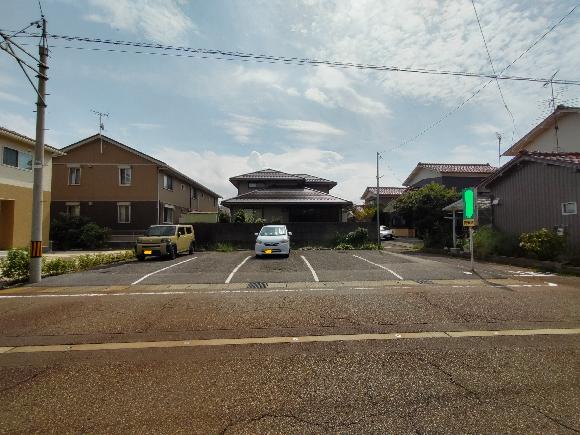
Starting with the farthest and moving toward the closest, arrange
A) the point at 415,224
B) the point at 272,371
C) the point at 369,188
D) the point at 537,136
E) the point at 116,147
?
the point at 369,188, the point at 116,147, the point at 537,136, the point at 415,224, the point at 272,371

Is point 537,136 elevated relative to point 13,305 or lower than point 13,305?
elevated

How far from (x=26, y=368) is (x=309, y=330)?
12.1 feet

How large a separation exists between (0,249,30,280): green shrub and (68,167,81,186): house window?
1747 cm

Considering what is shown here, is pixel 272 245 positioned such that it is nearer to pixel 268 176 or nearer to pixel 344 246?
pixel 344 246

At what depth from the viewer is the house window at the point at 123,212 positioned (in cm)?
2708

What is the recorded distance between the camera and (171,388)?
3859 millimetres

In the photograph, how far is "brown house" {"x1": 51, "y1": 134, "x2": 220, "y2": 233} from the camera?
27016mm

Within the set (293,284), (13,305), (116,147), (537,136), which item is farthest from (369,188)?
(13,305)

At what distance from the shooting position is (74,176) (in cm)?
2744

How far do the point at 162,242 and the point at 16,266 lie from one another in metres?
6.24

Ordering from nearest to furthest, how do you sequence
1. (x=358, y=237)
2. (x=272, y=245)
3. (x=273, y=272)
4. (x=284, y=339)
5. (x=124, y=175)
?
(x=284, y=339) → (x=273, y=272) → (x=272, y=245) → (x=358, y=237) → (x=124, y=175)

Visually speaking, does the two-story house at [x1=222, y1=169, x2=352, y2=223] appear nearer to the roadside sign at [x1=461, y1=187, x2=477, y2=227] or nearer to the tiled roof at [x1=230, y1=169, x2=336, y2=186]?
the tiled roof at [x1=230, y1=169, x2=336, y2=186]

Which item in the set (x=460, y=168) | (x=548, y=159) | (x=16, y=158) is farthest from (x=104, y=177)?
(x=460, y=168)

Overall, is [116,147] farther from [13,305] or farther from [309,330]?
[309,330]
